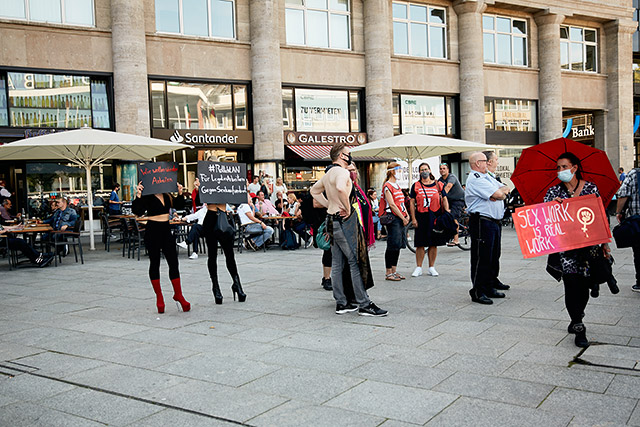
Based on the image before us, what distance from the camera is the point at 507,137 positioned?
96.0ft

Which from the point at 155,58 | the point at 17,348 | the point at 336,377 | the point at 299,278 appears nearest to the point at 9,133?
the point at 155,58

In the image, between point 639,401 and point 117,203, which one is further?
point 117,203

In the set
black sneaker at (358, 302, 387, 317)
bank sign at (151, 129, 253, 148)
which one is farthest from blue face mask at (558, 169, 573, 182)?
bank sign at (151, 129, 253, 148)

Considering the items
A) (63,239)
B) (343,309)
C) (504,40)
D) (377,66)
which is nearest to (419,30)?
(377,66)

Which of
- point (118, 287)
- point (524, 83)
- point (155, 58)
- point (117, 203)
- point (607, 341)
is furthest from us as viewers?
point (524, 83)

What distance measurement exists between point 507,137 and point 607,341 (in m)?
25.0

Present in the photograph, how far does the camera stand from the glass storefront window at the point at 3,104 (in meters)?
19.1

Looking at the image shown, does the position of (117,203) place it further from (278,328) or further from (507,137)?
(507,137)

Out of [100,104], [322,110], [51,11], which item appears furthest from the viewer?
[322,110]

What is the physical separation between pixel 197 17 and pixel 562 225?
19242mm

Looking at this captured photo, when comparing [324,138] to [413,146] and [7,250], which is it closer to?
[413,146]

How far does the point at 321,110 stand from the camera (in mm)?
24703

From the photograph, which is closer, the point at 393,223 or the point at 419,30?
the point at 393,223

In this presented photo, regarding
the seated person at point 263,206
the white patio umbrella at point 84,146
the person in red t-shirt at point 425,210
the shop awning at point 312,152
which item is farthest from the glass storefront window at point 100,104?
the person in red t-shirt at point 425,210
